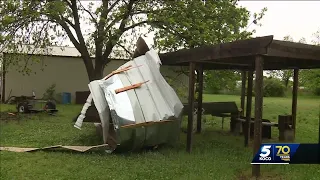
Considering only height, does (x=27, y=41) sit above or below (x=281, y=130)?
above

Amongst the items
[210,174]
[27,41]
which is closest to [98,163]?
[210,174]

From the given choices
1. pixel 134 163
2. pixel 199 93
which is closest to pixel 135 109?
pixel 134 163

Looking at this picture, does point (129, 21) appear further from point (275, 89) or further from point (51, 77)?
point (275, 89)

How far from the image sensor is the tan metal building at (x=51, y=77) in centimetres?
2242

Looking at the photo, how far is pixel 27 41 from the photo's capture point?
14.8 meters

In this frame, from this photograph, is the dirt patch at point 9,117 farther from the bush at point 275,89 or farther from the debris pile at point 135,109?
the bush at point 275,89

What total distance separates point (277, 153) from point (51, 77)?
862 inches

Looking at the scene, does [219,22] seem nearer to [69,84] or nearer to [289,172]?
[289,172]

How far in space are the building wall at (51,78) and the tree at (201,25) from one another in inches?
337

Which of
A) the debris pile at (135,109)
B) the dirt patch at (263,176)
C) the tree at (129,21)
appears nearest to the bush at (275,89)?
the tree at (129,21)

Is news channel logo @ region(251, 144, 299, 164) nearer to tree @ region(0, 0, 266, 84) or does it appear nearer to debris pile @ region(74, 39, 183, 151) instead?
debris pile @ region(74, 39, 183, 151)

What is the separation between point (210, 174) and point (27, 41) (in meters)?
11.0

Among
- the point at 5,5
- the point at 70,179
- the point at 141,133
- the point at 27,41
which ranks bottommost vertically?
the point at 70,179

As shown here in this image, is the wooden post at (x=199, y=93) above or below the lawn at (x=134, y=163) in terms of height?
above
